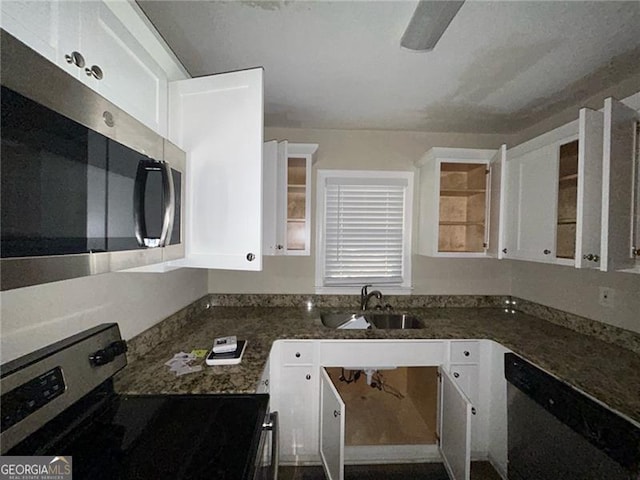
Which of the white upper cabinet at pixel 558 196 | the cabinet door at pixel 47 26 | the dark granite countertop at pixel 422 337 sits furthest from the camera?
the white upper cabinet at pixel 558 196

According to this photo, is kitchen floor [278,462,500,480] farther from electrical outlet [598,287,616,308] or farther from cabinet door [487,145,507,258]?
cabinet door [487,145,507,258]

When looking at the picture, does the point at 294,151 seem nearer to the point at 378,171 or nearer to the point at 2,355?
the point at 378,171

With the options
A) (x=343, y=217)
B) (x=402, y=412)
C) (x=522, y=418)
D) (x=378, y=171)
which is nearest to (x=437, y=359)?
(x=522, y=418)

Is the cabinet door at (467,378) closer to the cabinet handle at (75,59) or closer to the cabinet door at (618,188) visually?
the cabinet door at (618,188)

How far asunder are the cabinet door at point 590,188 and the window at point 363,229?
1141 millimetres

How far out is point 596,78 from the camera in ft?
4.97

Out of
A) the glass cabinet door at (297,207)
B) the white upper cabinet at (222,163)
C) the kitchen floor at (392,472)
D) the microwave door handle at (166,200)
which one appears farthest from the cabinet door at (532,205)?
the microwave door handle at (166,200)

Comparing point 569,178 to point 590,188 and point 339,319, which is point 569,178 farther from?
point 339,319

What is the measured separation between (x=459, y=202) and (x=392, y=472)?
2021 millimetres

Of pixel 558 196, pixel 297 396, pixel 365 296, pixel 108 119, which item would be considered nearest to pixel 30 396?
pixel 108 119

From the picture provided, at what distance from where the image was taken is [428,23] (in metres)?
1.07

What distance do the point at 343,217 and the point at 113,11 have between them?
1.78 meters

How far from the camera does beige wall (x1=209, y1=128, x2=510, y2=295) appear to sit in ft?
7.45

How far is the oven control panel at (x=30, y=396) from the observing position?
2.01 feet
